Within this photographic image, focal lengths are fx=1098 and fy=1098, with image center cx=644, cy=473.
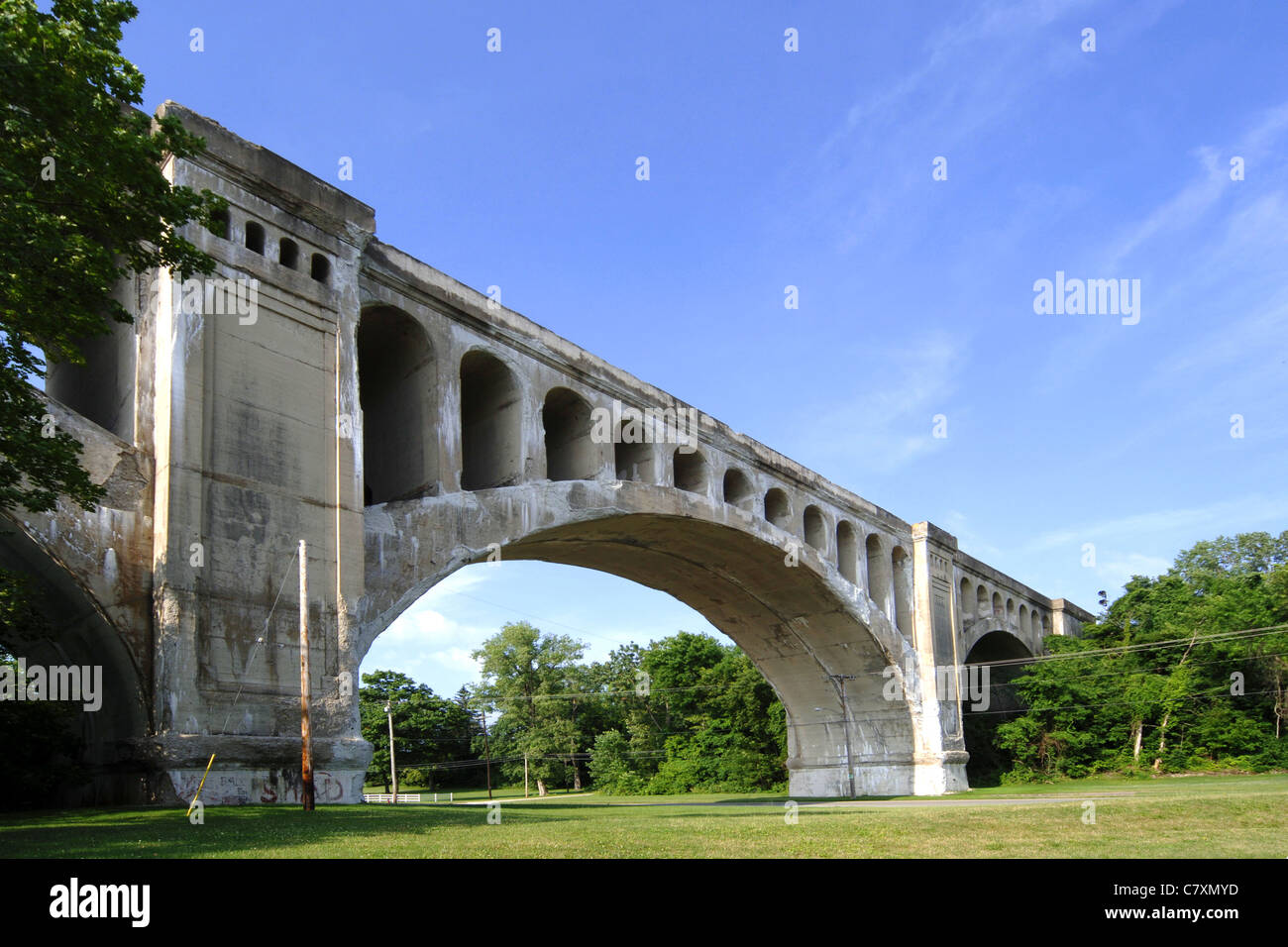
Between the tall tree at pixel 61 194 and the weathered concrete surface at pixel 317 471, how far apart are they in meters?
3.91

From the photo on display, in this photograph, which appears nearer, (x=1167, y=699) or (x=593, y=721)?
(x=1167, y=699)

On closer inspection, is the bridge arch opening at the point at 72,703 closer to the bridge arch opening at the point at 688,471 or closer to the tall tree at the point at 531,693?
the bridge arch opening at the point at 688,471

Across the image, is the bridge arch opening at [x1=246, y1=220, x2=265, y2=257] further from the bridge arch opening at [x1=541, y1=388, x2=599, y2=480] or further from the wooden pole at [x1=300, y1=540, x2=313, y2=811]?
the bridge arch opening at [x1=541, y1=388, x2=599, y2=480]

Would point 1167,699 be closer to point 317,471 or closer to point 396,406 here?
point 396,406

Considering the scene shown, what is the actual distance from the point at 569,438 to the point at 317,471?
10.2m

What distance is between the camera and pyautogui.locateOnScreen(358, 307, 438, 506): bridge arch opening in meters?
23.3

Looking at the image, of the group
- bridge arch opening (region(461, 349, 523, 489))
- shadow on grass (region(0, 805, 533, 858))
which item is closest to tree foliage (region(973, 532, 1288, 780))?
bridge arch opening (region(461, 349, 523, 489))

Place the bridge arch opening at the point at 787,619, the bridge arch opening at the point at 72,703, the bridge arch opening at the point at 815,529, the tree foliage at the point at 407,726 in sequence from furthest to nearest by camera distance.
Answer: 1. the tree foliage at the point at 407,726
2. the bridge arch opening at the point at 815,529
3. the bridge arch opening at the point at 787,619
4. the bridge arch opening at the point at 72,703

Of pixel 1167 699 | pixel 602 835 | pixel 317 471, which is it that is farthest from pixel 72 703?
pixel 1167 699

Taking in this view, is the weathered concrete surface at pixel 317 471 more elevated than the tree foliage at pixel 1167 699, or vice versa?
the weathered concrete surface at pixel 317 471

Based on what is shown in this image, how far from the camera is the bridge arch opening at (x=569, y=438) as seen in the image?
28188 millimetres

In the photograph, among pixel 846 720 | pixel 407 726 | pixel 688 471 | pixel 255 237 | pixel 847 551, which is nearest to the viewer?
pixel 255 237

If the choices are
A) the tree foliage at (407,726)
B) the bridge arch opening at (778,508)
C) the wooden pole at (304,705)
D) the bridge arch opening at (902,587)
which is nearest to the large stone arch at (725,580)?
the bridge arch opening at (902,587)

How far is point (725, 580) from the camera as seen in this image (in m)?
38.0
